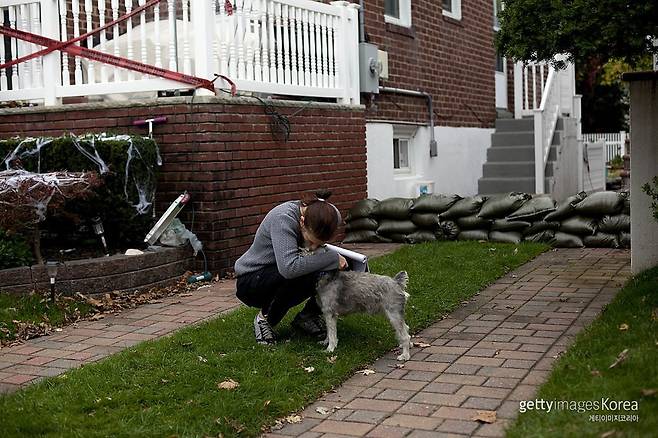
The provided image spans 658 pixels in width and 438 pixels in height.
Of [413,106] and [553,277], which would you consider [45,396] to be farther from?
[413,106]

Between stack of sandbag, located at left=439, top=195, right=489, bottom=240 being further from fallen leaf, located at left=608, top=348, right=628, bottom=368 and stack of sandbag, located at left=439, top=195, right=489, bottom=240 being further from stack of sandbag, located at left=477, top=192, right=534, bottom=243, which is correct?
fallen leaf, located at left=608, top=348, right=628, bottom=368

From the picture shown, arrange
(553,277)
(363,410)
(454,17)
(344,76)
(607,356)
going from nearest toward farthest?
(363,410) → (607,356) → (553,277) → (344,76) → (454,17)

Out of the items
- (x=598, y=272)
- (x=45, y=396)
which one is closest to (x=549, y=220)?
(x=598, y=272)

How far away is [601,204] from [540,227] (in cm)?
77

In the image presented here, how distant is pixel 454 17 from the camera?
15.7 m

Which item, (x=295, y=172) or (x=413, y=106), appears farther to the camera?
(x=413, y=106)

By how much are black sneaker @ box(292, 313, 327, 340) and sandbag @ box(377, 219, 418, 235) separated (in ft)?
16.2

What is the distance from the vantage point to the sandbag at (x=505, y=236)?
34.5ft

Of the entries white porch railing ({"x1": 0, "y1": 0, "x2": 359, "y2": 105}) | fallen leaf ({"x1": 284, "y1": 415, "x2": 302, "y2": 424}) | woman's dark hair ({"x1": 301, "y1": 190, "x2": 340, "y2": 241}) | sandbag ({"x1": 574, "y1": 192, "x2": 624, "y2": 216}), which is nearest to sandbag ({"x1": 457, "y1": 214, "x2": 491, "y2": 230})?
sandbag ({"x1": 574, "y1": 192, "x2": 624, "y2": 216})

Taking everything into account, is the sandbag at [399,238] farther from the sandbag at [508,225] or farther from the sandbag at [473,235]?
the sandbag at [508,225]

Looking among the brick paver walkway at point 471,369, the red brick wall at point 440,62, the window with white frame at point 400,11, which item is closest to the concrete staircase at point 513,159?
the red brick wall at point 440,62

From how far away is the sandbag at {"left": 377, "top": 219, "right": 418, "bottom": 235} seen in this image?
36.2ft

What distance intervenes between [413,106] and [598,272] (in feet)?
19.3

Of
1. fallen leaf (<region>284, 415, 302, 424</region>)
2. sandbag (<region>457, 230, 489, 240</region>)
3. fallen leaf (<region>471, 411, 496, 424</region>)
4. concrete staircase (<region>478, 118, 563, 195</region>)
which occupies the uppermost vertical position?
concrete staircase (<region>478, 118, 563, 195</region>)
